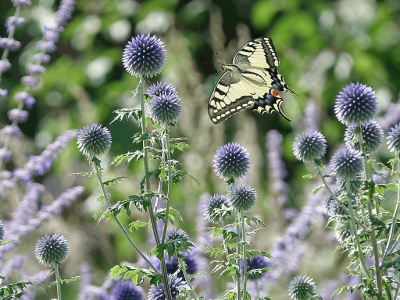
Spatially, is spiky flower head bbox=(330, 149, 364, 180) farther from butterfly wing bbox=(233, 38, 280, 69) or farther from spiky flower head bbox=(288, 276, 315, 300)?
butterfly wing bbox=(233, 38, 280, 69)

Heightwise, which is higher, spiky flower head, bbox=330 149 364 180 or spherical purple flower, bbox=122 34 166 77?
spherical purple flower, bbox=122 34 166 77

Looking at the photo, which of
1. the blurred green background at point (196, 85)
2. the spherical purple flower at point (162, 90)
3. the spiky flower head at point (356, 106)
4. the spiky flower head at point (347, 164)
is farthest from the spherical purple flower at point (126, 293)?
the blurred green background at point (196, 85)

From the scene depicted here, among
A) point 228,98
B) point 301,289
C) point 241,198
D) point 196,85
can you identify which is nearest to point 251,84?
point 228,98

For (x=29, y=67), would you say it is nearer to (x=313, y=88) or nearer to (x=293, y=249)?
(x=293, y=249)

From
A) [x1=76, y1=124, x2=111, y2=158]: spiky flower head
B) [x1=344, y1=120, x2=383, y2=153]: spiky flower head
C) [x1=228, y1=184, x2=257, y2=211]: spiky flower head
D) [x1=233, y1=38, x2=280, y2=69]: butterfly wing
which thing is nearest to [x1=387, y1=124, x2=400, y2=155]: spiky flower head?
[x1=344, y1=120, x2=383, y2=153]: spiky flower head

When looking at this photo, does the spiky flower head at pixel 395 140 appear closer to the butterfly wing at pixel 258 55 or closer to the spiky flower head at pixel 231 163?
the spiky flower head at pixel 231 163

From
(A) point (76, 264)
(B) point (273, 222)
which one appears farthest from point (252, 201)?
(A) point (76, 264)
